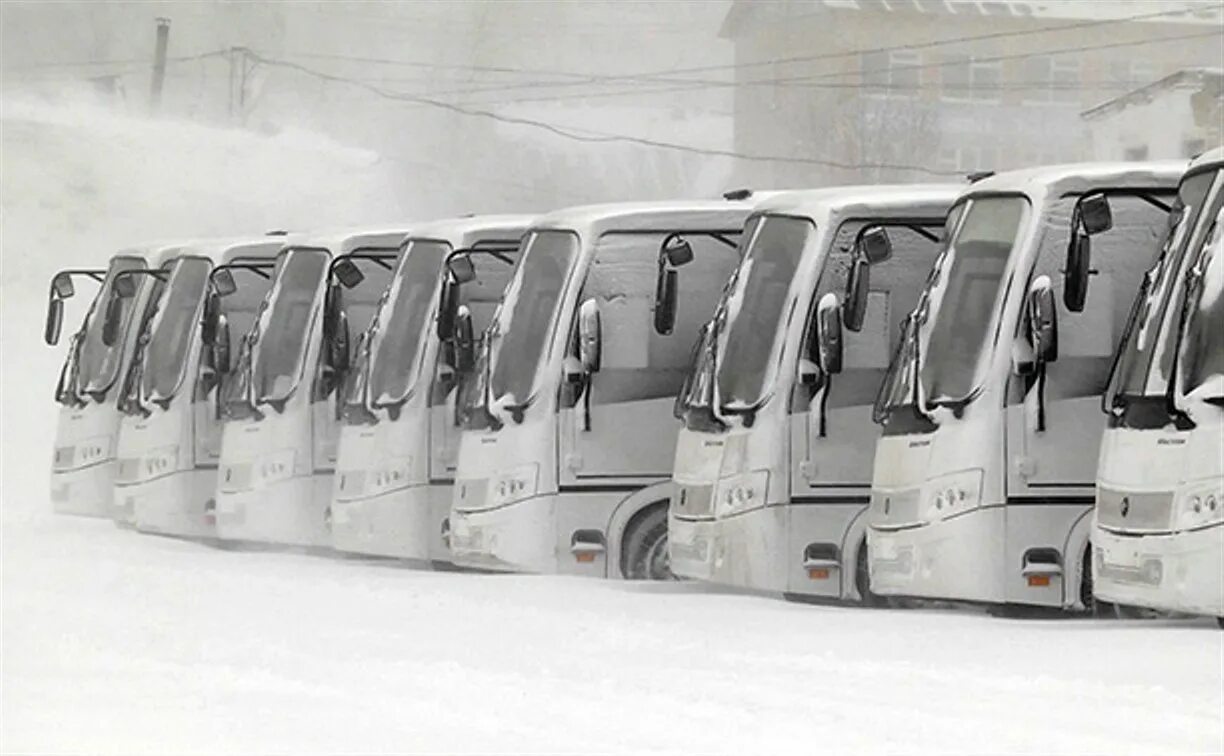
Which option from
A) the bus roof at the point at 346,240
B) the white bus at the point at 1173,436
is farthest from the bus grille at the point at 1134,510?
the bus roof at the point at 346,240

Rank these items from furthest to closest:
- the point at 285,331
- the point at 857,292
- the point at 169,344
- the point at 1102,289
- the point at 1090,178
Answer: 1. the point at 169,344
2. the point at 285,331
3. the point at 857,292
4. the point at 1090,178
5. the point at 1102,289

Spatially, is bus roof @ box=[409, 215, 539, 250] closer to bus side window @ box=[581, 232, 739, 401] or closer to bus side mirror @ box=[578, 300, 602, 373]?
bus side window @ box=[581, 232, 739, 401]

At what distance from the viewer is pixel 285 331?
13.9 metres

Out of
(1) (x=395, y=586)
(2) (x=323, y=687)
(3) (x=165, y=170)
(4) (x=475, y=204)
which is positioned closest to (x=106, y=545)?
(1) (x=395, y=586)

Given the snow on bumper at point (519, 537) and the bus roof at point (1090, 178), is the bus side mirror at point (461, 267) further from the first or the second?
the bus roof at point (1090, 178)

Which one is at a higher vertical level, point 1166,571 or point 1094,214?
point 1094,214

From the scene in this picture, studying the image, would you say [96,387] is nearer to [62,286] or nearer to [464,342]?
[464,342]

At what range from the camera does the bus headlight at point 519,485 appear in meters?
11.7

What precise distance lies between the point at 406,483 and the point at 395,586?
4.43ft

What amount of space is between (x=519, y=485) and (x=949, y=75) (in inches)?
136

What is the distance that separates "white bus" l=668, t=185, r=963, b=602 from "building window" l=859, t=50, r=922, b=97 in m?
2.35

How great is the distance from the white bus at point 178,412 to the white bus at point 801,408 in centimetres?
374

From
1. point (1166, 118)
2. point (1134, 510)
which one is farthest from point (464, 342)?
point (1134, 510)

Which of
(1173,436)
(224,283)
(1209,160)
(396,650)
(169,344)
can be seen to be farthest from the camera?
(169,344)
